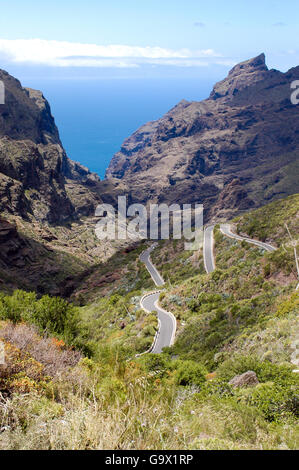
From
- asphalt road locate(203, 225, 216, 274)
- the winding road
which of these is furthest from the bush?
asphalt road locate(203, 225, 216, 274)

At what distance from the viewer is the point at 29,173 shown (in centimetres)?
11412

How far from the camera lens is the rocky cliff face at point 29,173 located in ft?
318

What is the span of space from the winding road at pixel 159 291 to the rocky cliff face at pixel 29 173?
43.2 m

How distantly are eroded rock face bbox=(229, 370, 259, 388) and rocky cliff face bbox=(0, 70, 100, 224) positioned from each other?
8493 centimetres

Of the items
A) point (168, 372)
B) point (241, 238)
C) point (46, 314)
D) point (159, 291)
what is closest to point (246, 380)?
point (168, 372)

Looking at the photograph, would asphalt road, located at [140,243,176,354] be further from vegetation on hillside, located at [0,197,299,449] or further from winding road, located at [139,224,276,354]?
vegetation on hillside, located at [0,197,299,449]

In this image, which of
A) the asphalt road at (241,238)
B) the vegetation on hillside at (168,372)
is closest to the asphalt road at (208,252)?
the asphalt road at (241,238)

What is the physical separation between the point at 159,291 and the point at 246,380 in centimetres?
3489

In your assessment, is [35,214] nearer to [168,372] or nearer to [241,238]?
[241,238]

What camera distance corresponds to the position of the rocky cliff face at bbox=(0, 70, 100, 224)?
9688 cm

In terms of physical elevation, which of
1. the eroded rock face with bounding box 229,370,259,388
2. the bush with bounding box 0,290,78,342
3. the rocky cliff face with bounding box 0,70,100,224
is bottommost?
the eroded rock face with bounding box 229,370,259,388

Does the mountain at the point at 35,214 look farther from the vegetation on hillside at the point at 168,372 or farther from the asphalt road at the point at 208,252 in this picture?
the vegetation on hillside at the point at 168,372
